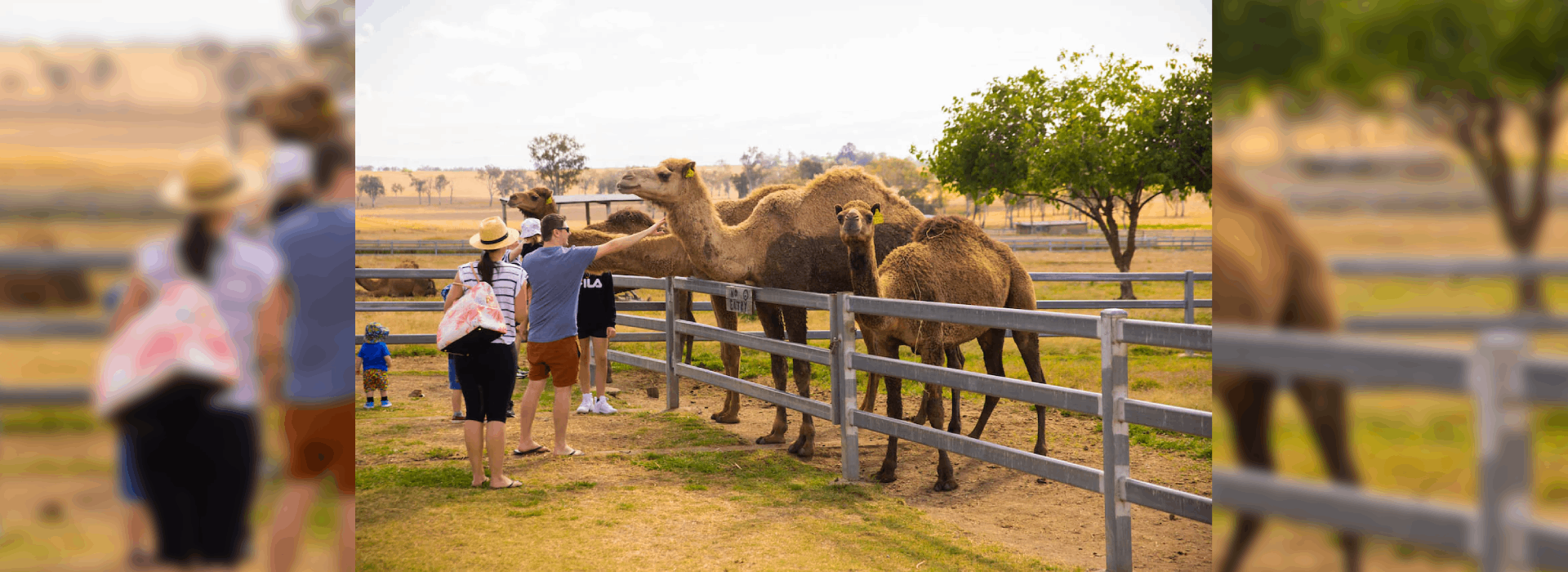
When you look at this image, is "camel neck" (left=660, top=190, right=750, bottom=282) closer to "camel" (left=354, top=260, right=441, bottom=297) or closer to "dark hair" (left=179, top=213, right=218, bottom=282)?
"dark hair" (left=179, top=213, right=218, bottom=282)

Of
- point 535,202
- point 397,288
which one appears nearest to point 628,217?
point 535,202

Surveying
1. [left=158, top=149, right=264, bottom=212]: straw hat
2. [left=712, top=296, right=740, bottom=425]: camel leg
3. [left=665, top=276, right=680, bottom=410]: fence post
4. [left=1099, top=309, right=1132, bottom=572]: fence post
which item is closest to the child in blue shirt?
[left=665, top=276, right=680, bottom=410]: fence post

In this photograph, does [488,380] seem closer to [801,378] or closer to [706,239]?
[801,378]

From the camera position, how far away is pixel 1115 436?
454 centimetres

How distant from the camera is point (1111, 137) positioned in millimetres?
20672

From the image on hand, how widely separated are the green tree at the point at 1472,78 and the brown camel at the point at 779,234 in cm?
759

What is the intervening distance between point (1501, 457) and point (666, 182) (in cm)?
813

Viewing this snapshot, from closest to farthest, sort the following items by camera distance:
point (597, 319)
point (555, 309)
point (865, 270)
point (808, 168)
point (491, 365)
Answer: point (491, 365) → point (865, 270) → point (555, 309) → point (597, 319) → point (808, 168)

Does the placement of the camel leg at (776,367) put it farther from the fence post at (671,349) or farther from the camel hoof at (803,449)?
the fence post at (671,349)

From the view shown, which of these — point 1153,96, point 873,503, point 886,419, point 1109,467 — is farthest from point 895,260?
point 1153,96

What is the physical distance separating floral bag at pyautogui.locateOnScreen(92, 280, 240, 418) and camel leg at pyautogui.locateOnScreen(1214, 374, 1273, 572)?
94 cm

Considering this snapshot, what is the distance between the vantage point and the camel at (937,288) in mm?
6969

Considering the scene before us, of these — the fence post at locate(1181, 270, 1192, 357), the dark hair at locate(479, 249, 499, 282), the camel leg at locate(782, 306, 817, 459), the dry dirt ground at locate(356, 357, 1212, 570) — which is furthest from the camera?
the fence post at locate(1181, 270, 1192, 357)

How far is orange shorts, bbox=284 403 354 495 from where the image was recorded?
112 cm
